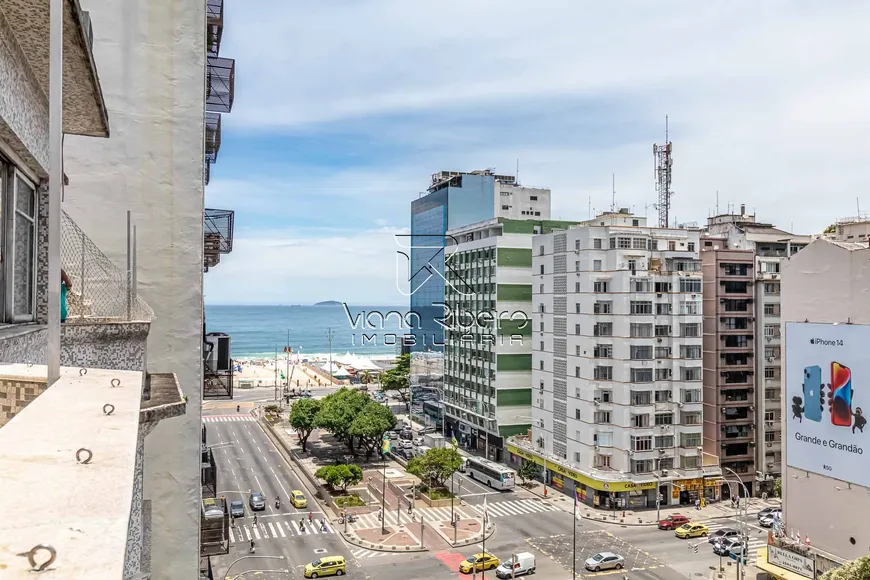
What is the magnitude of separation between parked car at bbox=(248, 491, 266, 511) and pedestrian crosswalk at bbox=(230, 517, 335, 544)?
1.68 metres

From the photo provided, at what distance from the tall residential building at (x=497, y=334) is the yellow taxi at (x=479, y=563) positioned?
25339mm

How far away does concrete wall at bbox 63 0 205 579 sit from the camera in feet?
41.1

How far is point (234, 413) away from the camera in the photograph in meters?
95.1

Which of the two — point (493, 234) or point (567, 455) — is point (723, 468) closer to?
point (567, 455)

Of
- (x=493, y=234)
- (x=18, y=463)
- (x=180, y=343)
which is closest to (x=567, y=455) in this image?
(x=493, y=234)

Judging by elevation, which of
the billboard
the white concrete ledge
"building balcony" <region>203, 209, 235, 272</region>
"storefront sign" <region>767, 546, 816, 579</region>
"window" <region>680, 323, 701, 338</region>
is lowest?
"storefront sign" <region>767, 546, 816, 579</region>

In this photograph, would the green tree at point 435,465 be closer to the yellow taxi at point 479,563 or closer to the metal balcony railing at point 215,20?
the yellow taxi at point 479,563

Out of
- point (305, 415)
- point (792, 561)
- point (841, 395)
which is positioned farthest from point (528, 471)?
point (841, 395)

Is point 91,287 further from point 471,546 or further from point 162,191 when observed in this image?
point 471,546

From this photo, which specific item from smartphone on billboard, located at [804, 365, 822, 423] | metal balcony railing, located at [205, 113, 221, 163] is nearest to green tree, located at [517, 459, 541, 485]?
smartphone on billboard, located at [804, 365, 822, 423]

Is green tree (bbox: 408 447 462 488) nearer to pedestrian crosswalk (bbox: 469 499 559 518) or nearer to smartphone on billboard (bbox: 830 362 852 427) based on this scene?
pedestrian crosswalk (bbox: 469 499 559 518)

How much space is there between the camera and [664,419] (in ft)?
175

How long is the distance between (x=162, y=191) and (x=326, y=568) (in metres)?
30.7

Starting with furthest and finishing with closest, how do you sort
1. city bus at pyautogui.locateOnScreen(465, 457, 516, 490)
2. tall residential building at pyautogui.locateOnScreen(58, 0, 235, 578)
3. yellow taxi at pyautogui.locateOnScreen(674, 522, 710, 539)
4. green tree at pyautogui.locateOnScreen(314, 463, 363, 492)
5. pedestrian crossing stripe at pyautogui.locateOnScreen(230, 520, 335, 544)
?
city bus at pyautogui.locateOnScreen(465, 457, 516, 490) < green tree at pyautogui.locateOnScreen(314, 463, 363, 492) < yellow taxi at pyautogui.locateOnScreen(674, 522, 710, 539) < pedestrian crossing stripe at pyautogui.locateOnScreen(230, 520, 335, 544) < tall residential building at pyautogui.locateOnScreen(58, 0, 235, 578)
